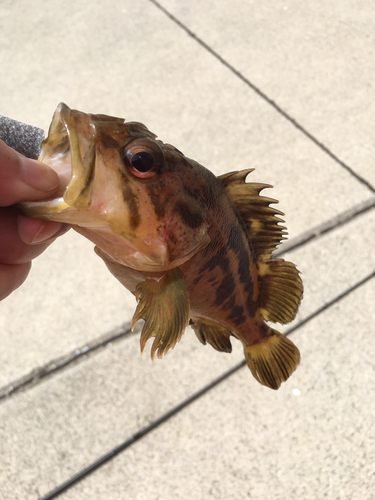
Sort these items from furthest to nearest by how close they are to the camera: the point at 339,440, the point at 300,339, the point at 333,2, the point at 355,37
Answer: the point at 333,2 → the point at 355,37 → the point at 300,339 → the point at 339,440

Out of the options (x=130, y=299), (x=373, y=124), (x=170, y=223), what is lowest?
(x=130, y=299)

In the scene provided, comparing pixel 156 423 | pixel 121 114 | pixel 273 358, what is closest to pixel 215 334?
pixel 273 358

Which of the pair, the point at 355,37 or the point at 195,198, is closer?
the point at 195,198

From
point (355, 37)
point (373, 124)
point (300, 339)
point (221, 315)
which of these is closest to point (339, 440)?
point (300, 339)

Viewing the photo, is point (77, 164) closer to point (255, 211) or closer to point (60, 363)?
point (255, 211)

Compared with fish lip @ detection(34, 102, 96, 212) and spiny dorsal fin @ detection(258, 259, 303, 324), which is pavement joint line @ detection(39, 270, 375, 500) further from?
fish lip @ detection(34, 102, 96, 212)

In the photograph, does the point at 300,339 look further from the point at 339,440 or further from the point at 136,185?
the point at 136,185

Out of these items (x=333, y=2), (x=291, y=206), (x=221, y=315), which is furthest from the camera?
(x=333, y=2)
